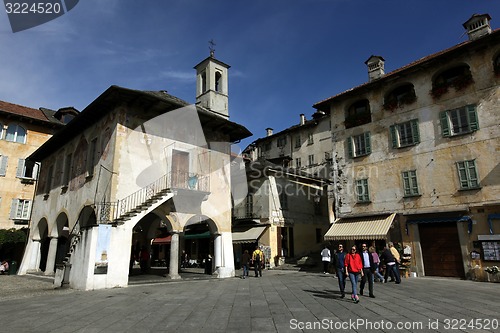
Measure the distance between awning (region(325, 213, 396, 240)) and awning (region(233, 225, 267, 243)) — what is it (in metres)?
6.95

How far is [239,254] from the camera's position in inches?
1089

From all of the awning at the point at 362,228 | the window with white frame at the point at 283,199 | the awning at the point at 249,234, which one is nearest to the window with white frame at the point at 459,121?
the awning at the point at 362,228

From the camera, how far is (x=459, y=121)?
17.3 metres

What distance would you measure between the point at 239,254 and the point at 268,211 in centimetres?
475

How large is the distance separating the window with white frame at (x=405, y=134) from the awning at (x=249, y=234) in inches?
468

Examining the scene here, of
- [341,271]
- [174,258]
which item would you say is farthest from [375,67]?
[174,258]

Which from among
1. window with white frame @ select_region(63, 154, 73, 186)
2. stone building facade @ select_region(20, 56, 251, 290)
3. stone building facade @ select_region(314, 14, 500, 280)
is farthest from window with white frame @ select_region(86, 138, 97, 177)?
stone building facade @ select_region(314, 14, 500, 280)

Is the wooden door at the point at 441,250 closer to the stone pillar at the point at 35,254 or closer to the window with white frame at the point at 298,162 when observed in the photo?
the window with white frame at the point at 298,162

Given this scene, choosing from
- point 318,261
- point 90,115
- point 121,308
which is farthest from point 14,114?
point 318,261

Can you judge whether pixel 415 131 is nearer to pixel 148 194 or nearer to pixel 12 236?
pixel 148 194

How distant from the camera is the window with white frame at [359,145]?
→ 2078 cm

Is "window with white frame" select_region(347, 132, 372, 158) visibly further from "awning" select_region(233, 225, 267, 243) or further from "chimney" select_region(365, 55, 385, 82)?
"awning" select_region(233, 225, 267, 243)

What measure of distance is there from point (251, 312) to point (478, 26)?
64.7ft

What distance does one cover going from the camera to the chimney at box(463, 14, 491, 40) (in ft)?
58.5
